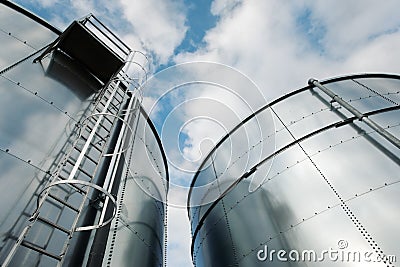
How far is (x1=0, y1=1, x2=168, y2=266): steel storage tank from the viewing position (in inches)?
111

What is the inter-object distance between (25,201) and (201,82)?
3.52 meters

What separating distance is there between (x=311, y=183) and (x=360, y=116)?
5.14ft

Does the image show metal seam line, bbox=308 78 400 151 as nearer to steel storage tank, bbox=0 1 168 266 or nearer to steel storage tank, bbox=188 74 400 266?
steel storage tank, bbox=188 74 400 266

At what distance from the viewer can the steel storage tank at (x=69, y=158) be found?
282 cm

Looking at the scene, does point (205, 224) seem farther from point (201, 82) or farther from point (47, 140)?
point (47, 140)

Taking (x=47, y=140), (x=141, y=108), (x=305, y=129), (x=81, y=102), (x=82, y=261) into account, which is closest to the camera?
(x=82, y=261)

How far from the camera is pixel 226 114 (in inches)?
255

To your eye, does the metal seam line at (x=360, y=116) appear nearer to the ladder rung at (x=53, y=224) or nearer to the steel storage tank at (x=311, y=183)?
the steel storage tank at (x=311, y=183)

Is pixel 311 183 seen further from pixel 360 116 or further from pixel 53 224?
pixel 53 224

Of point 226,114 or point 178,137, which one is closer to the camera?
point 178,137

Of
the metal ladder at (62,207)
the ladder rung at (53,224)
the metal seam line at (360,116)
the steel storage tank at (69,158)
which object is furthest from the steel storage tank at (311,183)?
the ladder rung at (53,224)

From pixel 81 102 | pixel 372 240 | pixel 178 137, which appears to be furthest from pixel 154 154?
pixel 372 240

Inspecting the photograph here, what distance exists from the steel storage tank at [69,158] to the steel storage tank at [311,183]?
1.47m

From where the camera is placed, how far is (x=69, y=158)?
3566mm
